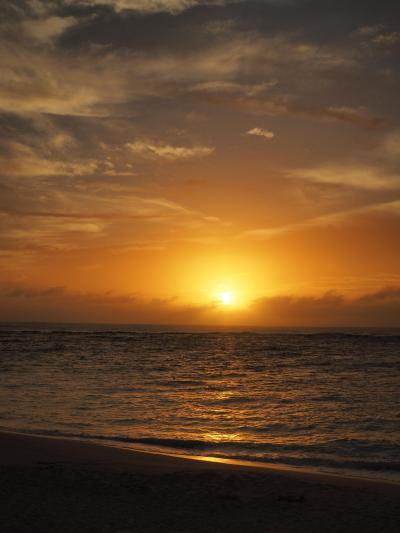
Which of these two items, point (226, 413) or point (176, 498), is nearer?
point (176, 498)

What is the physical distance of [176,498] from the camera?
8602 mm

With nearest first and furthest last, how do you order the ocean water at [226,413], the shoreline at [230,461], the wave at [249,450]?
1. the shoreline at [230,461]
2. the wave at [249,450]
3. the ocean water at [226,413]

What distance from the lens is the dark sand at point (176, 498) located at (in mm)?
7402

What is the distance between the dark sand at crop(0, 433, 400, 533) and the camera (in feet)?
24.3

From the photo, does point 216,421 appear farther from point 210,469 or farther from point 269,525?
point 269,525

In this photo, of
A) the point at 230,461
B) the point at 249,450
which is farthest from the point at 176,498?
the point at 249,450

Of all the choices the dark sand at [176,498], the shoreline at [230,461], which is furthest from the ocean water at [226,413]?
the dark sand at [176,498]

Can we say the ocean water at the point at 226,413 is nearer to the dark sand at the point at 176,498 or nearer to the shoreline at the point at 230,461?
the shoreline at the point at 230,461

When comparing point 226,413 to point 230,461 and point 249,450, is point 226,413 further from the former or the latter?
point 230,461

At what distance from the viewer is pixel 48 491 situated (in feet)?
28.7

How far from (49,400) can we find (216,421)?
7.29m

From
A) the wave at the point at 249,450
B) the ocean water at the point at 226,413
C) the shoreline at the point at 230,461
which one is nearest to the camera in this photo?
the shoreline at the point at 230,461

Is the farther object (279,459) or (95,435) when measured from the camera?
(95,435)

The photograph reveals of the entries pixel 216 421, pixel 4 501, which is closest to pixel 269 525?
pixel 4 501
